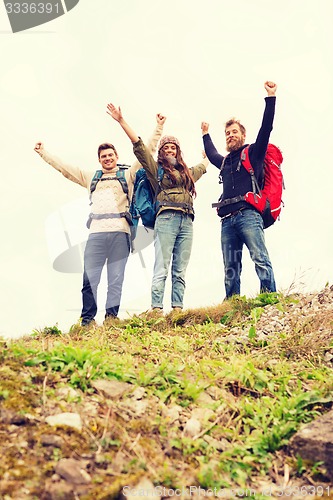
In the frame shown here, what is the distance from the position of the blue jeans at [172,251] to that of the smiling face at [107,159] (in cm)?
120

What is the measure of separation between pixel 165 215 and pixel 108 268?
122cm

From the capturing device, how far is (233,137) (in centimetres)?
857

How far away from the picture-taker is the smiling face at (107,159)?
327 inches

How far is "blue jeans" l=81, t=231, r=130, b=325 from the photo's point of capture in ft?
25.8

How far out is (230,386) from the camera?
4.40 m

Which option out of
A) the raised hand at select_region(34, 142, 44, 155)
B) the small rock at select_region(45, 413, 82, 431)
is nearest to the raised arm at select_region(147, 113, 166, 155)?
the raised hand at select_region(34, 142, 44, 155)

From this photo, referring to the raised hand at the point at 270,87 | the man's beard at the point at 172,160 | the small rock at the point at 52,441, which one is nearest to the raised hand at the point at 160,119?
the man's beard at the point at 172,160

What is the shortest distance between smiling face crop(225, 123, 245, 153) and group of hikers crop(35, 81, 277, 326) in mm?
17

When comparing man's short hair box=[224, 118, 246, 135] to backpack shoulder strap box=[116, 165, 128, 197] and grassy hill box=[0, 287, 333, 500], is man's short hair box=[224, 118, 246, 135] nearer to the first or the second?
backpack shoulder strap box=[116, 165, 128, 197]

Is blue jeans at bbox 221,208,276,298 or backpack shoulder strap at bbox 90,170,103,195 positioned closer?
blue jeans at bbox 221,208,276,298

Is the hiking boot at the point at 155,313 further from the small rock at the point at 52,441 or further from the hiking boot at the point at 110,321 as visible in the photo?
the small rock at the point at 52,441

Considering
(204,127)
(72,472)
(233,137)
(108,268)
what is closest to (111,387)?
(72,472)

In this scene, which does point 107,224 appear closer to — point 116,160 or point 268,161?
point 116,160

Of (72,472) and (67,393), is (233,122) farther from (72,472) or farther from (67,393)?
(72,472)
